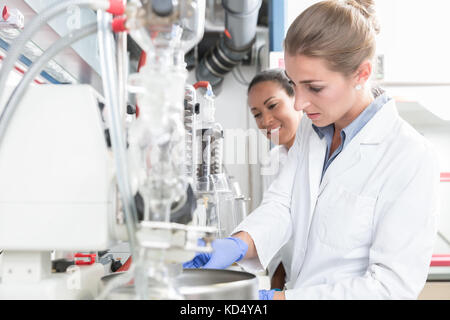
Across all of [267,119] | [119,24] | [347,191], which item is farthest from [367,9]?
[267,119]

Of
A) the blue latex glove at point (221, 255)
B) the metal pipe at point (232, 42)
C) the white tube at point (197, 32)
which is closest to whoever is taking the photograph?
the white tube at point (197, 32)

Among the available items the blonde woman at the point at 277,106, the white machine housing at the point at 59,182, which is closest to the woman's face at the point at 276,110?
the blonde woman at the point at 277,106

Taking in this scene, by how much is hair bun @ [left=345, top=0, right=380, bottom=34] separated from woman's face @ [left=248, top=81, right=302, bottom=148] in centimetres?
101

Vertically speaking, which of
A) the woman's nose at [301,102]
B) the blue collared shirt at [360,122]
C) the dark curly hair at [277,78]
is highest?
the dark curly hair at [277,78]

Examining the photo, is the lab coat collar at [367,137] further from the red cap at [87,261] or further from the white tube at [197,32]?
the red cap at [87,261]

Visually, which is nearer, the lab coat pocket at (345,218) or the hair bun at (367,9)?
the lab coat pocket at (345,218)

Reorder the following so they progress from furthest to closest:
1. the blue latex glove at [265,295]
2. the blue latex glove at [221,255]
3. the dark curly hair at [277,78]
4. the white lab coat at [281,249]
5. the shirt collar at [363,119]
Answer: the dark curly hair at [277,78], the white lab coat at [281,249], the shirt collar at [363,119], the blue latex glove at [221,255], the blue latex glove at [265,295]

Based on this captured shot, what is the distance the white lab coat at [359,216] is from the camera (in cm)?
105

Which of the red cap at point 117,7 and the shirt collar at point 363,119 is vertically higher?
the red cap at point 117,7

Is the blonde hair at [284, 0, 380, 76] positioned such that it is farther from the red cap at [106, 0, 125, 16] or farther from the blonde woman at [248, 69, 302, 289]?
the blonde woman at [248, 69, 302, 289]

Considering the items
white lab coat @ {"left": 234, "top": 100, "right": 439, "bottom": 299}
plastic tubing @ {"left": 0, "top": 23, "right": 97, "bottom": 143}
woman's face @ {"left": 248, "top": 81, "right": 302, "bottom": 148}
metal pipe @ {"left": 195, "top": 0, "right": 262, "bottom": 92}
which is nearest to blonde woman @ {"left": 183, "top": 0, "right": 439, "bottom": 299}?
white lab coat @ {"left": 234, "top": 100, "right": 439, "bottom": 299}

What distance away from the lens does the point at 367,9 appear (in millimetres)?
1351

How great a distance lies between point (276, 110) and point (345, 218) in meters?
1.26
